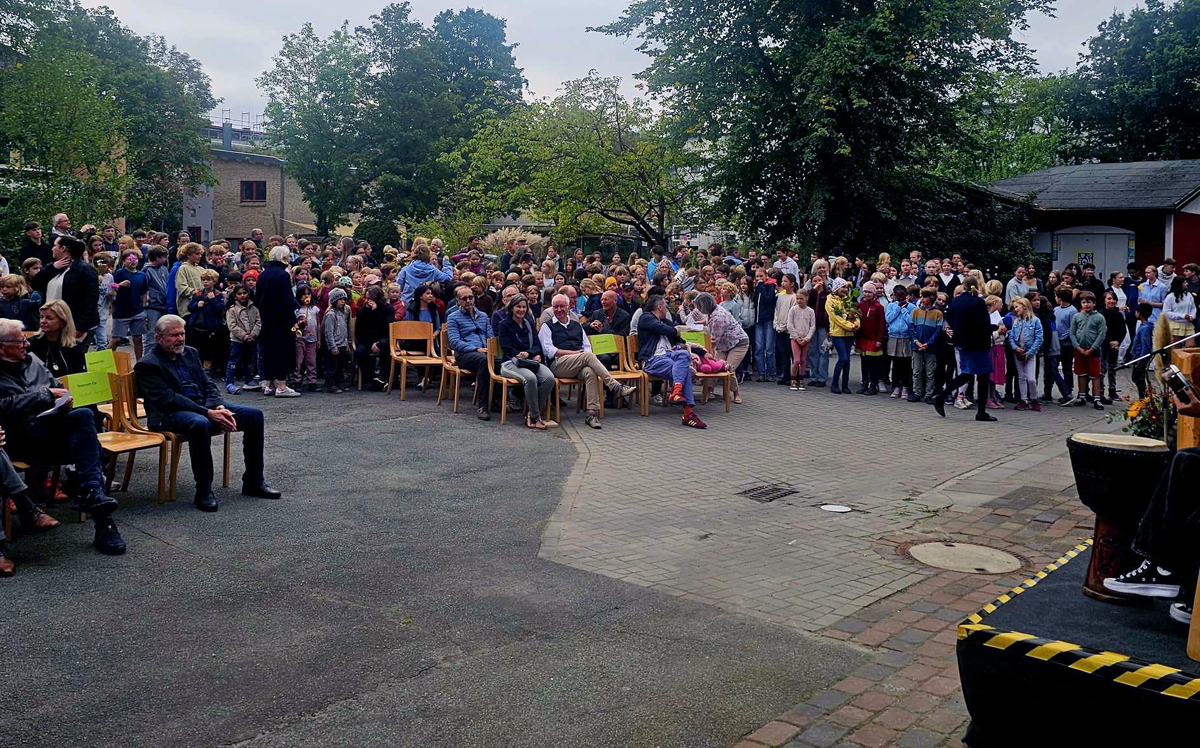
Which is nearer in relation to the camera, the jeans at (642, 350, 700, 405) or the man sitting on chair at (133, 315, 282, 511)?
the man sitting on chair at (133, 315, 282, 511)

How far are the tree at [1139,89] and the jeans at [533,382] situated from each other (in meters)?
36.9

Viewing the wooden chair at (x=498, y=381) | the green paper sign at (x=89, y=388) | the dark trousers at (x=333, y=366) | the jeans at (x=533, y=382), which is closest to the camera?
the green paper sign at (x=89, y=388)

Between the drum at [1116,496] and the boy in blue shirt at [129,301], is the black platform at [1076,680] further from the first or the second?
the boy in blue shirt at [129,301]

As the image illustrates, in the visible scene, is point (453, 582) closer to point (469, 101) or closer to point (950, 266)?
point (950, 266)

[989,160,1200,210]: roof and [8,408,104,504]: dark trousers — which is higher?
[989,160,1200,210]: roof

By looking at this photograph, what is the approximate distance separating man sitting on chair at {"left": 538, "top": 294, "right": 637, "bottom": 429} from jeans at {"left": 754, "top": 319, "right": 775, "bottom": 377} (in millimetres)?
4642

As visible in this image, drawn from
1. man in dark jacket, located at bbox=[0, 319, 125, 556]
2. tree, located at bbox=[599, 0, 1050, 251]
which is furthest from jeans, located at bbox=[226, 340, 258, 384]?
tree, located at bbox=[599, 0, 1050, 251]

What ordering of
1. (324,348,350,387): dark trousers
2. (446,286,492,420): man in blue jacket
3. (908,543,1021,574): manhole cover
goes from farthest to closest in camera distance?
(324,348,350,387): dark trousers < (446,286,492,420): man in blue jacket < (908,543,1021,574): manhole cover

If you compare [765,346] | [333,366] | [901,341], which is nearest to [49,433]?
[333,366]

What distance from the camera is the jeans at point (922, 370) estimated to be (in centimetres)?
1634

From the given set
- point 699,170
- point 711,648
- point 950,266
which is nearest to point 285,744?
point 711,648

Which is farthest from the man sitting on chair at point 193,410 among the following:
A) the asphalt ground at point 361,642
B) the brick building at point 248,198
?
the brick building at point 248,198

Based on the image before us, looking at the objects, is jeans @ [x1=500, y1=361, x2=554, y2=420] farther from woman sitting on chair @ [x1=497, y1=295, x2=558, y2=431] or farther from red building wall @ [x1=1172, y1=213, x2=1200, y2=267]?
red building wall @ [x1=1172, y1=213, x2=1200, y2=267]

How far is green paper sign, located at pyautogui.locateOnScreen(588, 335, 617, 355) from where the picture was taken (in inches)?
579
